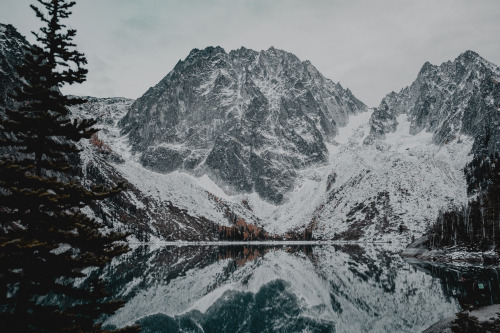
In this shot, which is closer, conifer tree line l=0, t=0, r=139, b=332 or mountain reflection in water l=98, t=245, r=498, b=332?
conifer tree line l=0, t=0, r=139, b=332

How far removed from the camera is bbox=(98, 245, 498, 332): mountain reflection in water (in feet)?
171

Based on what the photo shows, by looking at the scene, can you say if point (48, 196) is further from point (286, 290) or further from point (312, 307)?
point (286, 290)

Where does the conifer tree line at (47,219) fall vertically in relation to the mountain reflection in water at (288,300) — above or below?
above

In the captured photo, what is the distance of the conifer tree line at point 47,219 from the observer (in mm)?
12477

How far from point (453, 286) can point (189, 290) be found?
53048 mm

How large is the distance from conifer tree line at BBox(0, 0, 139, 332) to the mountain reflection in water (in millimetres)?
39687

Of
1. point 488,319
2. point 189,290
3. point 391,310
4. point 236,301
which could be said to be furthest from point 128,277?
point 488,319

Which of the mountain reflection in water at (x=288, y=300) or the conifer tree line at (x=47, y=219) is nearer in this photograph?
the conifer tree line at (x=47, y=219)

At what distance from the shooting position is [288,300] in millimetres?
69938

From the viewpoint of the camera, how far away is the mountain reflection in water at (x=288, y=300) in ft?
171

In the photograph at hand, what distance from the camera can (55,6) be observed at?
16.0 m

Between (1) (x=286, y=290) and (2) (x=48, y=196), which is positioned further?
(1) (x=286, y=290)

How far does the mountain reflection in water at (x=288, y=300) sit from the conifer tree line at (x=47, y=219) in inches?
1562

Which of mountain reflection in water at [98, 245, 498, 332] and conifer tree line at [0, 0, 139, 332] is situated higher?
conifer tree line at [0, 0, 139, 332]
